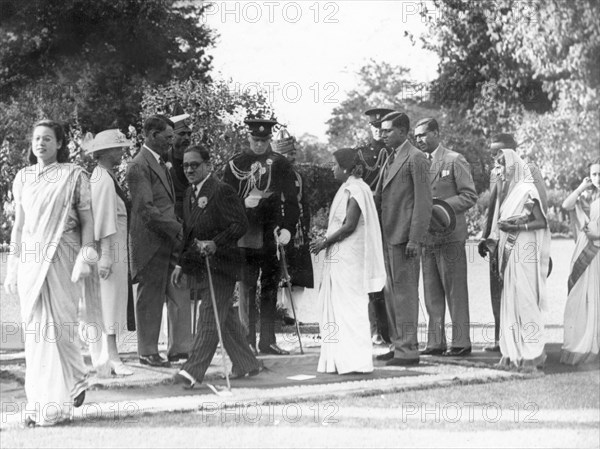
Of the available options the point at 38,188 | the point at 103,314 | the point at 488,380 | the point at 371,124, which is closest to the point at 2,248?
the point at 103,314

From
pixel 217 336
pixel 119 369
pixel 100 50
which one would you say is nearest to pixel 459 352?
pixel 217 336

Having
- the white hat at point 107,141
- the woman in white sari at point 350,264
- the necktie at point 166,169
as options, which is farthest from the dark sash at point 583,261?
the white hat at point 107,141

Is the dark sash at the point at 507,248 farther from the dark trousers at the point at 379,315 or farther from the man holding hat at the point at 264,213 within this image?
the man holding hat at the point at 264,213

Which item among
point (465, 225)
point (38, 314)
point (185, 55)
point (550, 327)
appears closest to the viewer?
point (38, 314)

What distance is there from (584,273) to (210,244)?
336 cm

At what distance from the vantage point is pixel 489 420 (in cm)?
641

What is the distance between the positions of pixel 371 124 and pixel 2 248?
3097 millimetres

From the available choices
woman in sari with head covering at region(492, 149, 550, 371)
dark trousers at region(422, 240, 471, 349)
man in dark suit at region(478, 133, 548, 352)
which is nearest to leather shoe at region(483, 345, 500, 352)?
man in dark suit at region(478, 133, 548, 352)

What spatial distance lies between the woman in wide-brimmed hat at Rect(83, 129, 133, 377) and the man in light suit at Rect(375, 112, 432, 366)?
2.13 meters

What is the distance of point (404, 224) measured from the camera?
820 centimetres

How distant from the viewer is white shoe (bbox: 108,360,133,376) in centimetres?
747

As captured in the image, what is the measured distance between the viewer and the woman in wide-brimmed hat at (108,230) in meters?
7.46

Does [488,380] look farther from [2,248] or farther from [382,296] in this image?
[2,248]

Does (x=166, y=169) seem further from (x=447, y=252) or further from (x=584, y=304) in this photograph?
(x=584, y=304)
